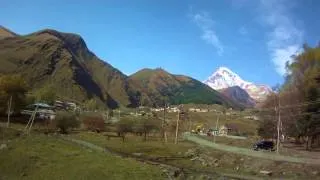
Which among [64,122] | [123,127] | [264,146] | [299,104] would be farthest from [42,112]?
[299,104]

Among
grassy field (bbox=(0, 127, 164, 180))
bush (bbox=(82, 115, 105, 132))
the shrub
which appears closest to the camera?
grassy field (bbox=(0, 127, 164, 180))

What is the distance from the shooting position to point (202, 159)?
7038 cm

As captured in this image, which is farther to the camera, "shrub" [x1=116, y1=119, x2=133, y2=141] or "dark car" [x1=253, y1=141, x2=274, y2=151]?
"shrub" [x1=116, y1=119, x2=133, y2=141]

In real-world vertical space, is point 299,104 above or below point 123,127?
above

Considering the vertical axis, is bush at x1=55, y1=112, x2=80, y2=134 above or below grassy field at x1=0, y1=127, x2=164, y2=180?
above

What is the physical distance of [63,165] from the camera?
48.5 meters

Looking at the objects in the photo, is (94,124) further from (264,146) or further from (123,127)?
(264,146)

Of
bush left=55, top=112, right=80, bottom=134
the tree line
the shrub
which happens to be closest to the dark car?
the tree line

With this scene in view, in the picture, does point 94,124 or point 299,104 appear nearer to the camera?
point 299,104

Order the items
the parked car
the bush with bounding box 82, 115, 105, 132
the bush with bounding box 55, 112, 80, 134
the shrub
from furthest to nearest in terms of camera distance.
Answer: the parked car → the bush with bounding box 82, 115, 105, 132 → the shrub → the bush with bounding box 55, 112, 80, 134

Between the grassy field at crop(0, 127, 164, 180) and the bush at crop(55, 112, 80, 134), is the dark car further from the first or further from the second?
the bush at crop(55, 112, 80, 134)

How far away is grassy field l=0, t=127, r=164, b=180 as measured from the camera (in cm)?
4234

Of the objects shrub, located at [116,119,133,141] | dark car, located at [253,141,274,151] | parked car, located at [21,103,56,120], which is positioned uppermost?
parked car, located at [21,103,56,120]

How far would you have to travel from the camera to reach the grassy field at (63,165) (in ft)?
139
